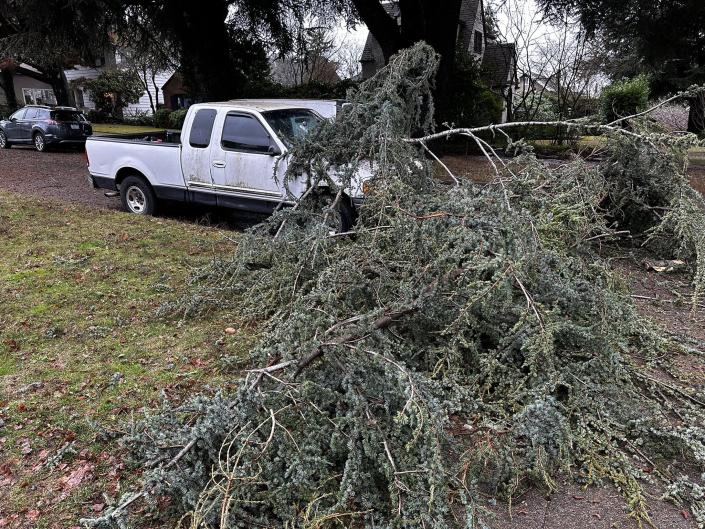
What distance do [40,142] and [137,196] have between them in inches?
476

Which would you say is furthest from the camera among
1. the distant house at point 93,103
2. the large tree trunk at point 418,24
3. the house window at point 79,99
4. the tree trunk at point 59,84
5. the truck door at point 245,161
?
the house window at point 79,99

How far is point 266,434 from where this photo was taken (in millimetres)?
2723

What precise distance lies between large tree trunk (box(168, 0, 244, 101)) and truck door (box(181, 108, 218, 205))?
7068mm

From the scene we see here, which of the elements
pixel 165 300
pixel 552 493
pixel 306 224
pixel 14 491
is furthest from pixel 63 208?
pixel 552 493

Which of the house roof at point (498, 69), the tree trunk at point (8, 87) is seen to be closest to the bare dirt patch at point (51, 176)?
the tree trunk at point (8, 87)

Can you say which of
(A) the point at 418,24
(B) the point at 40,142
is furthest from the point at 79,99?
(A) the point at 418,24

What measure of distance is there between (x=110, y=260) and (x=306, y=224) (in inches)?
108

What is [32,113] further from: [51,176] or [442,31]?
[442,31]

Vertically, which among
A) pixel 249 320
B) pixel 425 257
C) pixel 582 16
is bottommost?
pixel 249 320

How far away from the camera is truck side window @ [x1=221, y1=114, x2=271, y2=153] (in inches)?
285

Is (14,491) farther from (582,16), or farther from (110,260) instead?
(582,16)

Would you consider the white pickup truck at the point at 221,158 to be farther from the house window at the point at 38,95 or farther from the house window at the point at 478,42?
the house window at the point at 38,95

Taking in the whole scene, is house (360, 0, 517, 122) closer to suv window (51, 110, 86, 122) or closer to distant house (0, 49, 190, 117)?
suv window (51, 110, 86, 122)

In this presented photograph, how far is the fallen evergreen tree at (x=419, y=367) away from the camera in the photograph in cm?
260
